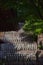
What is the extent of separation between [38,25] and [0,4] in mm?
499

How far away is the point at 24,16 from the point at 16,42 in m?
6.58

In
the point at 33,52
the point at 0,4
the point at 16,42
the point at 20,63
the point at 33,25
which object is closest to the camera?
the point at 0,4

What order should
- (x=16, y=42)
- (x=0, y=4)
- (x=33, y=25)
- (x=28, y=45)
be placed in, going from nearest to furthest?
(x=0, y=4), (x=33, y=25), (x=28, y=45), (x=16, y=42)

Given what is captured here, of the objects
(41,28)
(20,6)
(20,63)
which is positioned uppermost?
(20,6)

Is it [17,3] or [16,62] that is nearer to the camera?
[17,3]

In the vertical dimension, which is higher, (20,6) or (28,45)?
(20,6)

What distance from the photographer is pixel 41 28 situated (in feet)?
8.29

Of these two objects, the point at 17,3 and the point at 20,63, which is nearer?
the point at 17,3

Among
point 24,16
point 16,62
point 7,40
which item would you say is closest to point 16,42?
point 7,40

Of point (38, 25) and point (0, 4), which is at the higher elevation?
point (0, 4)

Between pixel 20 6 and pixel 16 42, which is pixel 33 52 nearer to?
pixel 16 42

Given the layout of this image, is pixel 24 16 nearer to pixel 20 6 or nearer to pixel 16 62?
pixel 20 6

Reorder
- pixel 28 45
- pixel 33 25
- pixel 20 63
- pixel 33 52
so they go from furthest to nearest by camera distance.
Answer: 1. pixel 28 45
2. pixel 33 52
3. pixel 20 63
4. pixel 33 25

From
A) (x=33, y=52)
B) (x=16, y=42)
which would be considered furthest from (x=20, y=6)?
(x=16, y=42)
